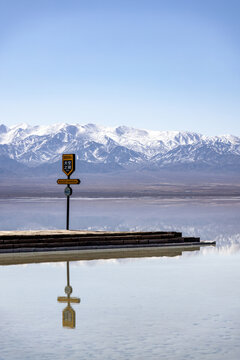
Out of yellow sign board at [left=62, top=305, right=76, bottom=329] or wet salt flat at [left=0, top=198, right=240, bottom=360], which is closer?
wet salt flat at [left=0, top=198, right=240, bottom=360]

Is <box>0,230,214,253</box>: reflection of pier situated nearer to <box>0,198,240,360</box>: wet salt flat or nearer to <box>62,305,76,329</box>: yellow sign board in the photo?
<box>0,198,240,360</box>: wet salt flat

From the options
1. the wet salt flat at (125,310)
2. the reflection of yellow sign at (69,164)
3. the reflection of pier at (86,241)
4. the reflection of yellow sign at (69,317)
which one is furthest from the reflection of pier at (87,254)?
the reflection of yellow sign at (69,317)

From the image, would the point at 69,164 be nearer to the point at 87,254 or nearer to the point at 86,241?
the point at 86,241

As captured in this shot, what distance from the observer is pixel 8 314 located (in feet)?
39.1

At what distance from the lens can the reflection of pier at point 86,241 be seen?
77.6 feet

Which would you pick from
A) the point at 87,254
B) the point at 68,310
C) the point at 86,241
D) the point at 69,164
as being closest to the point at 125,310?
the point at 68,310

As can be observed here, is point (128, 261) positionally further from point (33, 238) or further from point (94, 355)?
point (94, 355)

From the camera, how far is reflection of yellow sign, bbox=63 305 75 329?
1117 cm

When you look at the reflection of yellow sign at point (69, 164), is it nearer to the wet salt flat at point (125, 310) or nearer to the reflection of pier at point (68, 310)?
the wet salt flat at point (125, 310)

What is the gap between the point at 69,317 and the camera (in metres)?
11.8

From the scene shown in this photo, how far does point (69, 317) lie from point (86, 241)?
43.1ft

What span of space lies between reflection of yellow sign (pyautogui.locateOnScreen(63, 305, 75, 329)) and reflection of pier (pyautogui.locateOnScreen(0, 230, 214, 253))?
422 inches

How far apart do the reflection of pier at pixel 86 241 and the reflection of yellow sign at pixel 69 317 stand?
10.7 meters

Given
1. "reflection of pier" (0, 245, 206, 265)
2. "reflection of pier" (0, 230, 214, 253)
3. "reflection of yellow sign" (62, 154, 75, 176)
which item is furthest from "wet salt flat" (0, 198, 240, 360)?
"reflection of yellow sign" (62, 154, 75, 176)
